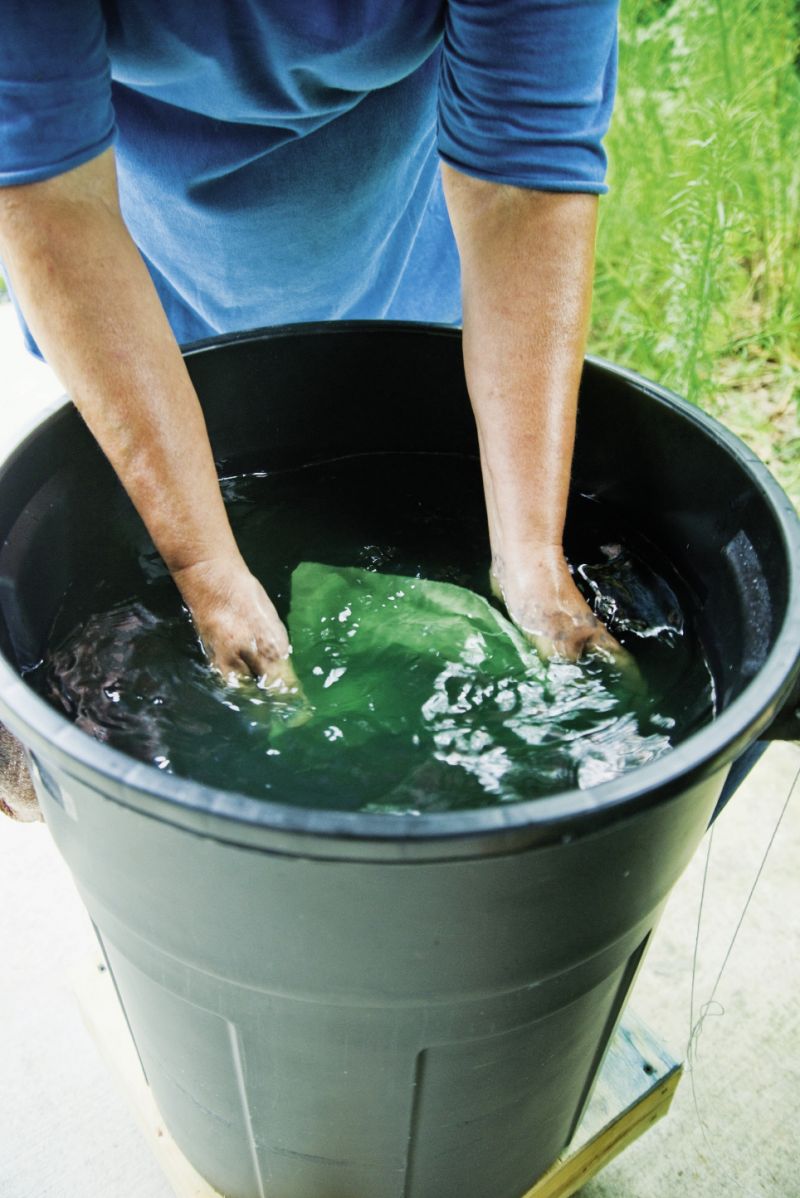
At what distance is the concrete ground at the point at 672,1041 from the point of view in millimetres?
1244

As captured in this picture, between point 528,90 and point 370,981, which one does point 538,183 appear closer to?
point 528,90

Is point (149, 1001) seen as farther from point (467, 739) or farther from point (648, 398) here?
point (648, 398)

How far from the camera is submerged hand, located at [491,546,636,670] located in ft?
3.33

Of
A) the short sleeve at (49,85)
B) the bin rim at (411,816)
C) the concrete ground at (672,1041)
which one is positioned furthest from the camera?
the concrete ground at (672,1041)

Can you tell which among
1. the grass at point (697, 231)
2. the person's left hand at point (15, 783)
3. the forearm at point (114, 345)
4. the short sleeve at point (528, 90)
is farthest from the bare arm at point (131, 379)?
the grass at point (697, 231)

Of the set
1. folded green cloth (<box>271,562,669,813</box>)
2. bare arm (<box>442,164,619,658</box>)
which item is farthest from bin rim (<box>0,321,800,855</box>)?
bare arm (<box>442,164,619,658</box>)

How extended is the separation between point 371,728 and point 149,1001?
31 cm

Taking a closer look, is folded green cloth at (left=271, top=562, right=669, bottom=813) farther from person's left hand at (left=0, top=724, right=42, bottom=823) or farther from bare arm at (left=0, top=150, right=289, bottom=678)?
person's left hand at (left=0, top=724, right=42, bottom=823)

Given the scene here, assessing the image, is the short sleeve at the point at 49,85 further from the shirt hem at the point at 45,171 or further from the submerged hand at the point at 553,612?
the submerged hand at the point at 553,612

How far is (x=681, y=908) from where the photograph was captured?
154 centimetres

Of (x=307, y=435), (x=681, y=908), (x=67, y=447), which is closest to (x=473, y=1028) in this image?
(x=67, y=447)

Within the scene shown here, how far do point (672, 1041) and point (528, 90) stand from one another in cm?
127

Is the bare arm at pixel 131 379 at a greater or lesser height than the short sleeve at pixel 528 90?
lesser

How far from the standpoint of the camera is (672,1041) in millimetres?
1385
